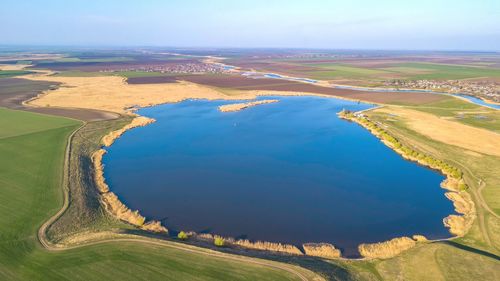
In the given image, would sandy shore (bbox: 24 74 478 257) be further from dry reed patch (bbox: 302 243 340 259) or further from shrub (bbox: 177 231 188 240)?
dry reed patch (bbox: 302 243 340 259)

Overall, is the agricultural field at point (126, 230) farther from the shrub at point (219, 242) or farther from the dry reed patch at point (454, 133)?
the shrub at point (219, 242)

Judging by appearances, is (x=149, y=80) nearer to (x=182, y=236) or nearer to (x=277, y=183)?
(x=277, y=183)

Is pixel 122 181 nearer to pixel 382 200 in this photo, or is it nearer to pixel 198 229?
pixel 198 229

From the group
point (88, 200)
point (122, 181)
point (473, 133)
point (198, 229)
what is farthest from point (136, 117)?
point (473, 133)

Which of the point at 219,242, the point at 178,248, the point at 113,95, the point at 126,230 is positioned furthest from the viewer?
the point at 113,95

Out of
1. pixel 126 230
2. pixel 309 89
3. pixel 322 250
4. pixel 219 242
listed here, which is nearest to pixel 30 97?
pixel 126 230

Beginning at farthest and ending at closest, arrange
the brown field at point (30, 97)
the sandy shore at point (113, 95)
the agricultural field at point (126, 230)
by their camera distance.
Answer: the brown field at point (30, 97) → the sandy shore at point (113, 95) → the agricultural field at point (126, 230)

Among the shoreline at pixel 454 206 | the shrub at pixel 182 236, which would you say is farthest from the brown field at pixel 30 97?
the shoreline at pixel 454 206
